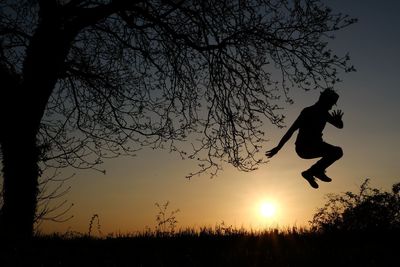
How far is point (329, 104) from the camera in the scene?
850 cm

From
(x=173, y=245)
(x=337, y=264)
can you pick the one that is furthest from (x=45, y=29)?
(x=337, y=264)

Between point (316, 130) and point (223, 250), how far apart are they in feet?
9.22

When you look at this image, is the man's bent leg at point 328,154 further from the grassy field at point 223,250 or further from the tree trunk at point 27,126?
the tree trunk at point 27,126

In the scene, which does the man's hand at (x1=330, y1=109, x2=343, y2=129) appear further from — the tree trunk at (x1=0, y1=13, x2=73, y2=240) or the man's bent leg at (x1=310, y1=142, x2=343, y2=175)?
the tree trunk at (x1=0, y1=13, x2=73, y2=240)

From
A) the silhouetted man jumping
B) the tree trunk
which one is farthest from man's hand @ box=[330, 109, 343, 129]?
the tree trunk

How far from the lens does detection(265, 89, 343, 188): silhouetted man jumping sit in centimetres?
834

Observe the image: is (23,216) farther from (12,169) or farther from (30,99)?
(30,99)

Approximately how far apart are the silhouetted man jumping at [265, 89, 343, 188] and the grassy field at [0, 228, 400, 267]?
1.48 metres

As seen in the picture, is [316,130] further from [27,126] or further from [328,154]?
[27,126]

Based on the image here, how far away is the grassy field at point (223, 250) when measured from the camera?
6051mm

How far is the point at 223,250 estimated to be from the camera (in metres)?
7.01

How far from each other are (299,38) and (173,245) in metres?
5.70

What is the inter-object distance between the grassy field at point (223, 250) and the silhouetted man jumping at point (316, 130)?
1.48 meters

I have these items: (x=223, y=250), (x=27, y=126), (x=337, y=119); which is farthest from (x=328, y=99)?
(x=27, y=126)
